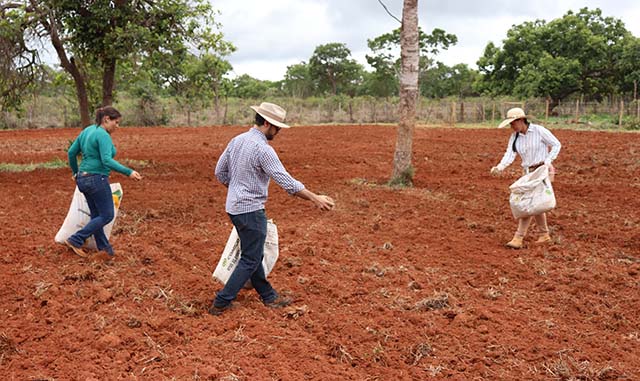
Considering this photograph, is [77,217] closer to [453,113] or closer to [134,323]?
[134,323]

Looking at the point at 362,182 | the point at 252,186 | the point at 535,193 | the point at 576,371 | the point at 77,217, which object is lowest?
the point at 576,371

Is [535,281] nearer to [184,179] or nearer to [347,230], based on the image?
[347,230]

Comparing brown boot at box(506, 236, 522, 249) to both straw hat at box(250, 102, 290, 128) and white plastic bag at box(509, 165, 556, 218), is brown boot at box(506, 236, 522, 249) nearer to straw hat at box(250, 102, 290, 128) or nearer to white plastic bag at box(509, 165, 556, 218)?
white plastic bag at box(509, 165, 556, 218)

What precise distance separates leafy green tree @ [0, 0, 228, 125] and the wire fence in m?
20.6

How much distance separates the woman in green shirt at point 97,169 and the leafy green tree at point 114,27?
5.56 m

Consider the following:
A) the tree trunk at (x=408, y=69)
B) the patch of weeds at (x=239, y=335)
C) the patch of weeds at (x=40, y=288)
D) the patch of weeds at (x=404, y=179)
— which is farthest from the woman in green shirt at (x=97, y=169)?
the patch of weeds at (x=404, y=179)

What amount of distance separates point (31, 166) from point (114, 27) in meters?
4.38

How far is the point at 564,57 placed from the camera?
3666cm

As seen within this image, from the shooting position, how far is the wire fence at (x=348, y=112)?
1273 inches

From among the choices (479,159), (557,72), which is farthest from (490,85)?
(479,159)

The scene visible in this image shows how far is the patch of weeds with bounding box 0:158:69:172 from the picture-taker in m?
13.5

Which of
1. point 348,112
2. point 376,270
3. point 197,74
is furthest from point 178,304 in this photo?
point 348,112

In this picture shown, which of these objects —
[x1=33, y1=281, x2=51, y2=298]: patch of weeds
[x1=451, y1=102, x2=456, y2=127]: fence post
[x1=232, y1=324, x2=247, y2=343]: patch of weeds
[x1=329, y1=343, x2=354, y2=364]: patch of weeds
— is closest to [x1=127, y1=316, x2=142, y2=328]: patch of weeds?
[x1=232, y1=324, x2=247, y2=343]: patch of weeds

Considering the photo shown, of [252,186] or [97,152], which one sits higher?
[97,152]
